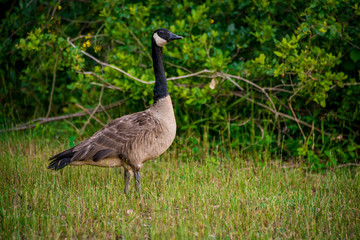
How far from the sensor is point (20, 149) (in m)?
7.72

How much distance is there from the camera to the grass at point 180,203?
451 centimetres

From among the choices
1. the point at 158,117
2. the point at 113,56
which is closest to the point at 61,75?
the point at 113,56

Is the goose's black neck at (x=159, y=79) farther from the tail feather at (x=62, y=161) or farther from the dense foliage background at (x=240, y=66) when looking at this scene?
the tail feather at (x=62, y=161)

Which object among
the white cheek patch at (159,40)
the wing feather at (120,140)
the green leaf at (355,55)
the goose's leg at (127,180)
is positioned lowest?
the goose's leg at (127,180)

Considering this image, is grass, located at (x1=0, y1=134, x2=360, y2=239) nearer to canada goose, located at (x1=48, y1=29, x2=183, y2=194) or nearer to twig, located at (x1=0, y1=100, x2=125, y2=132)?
canada goose, located at (x1=48, y1=29, x2=183, y2=194)

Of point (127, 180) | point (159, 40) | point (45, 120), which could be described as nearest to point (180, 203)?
point (127, 180)

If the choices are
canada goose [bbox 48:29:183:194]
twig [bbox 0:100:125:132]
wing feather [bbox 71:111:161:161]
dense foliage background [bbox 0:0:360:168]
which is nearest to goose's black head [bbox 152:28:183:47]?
canada goose [bbox 48:29:183:194]

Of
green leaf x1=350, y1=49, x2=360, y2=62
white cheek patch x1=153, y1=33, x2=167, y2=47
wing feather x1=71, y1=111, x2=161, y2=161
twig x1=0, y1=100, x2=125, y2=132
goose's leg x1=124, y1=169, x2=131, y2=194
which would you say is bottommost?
twig x1=0, y1=100, x2=125, y2=132

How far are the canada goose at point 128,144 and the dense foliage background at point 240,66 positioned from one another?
68.7 inches

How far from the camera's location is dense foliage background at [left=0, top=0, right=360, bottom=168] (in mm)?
7219

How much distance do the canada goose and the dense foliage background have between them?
1.74 m

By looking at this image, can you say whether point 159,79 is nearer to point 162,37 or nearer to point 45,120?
point 162,37

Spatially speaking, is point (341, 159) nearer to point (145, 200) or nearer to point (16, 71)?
point (145, 200)

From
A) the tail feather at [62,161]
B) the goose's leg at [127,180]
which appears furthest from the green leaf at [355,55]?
the tail feather at [62,161]
